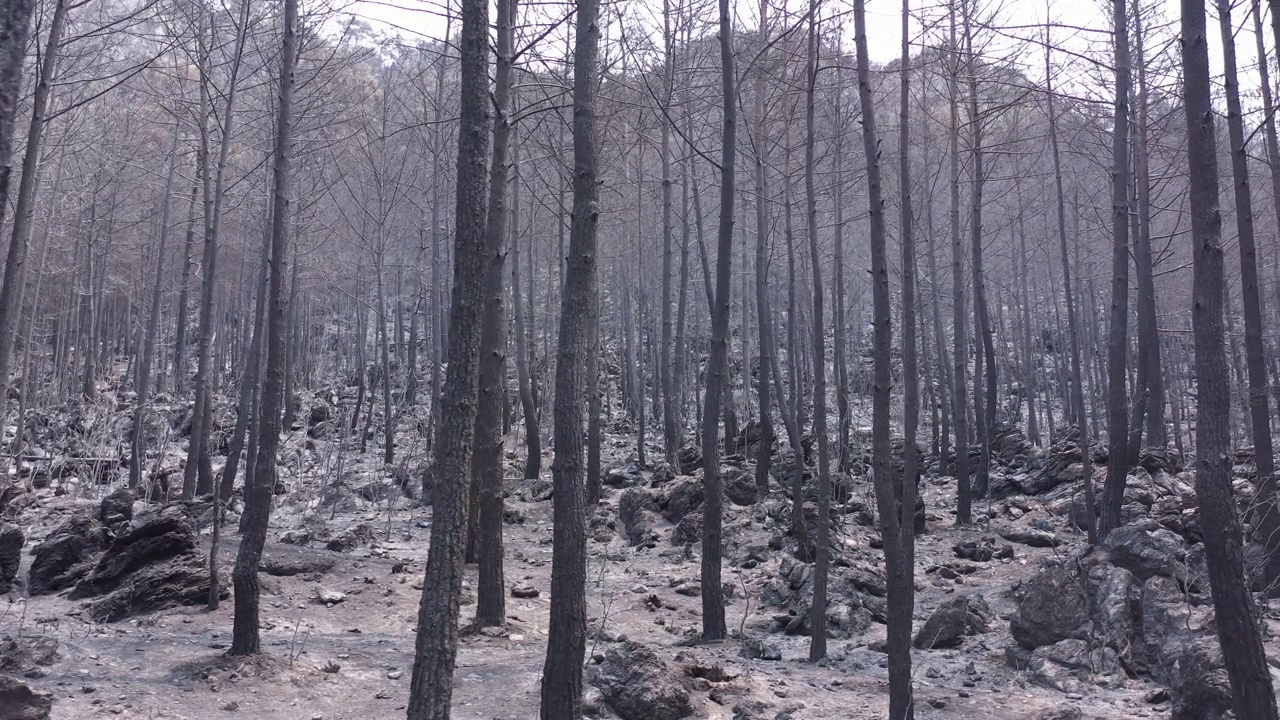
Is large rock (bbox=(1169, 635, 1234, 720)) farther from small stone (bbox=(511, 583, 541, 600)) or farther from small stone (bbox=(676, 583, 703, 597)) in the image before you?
small stone (bbox=(511, 583, 541, 600))

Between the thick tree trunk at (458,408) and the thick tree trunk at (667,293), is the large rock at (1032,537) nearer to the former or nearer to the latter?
the thick tree trunk at (667,293)

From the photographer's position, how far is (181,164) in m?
19.7

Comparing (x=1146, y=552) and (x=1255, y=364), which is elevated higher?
(x=1255, y=364)

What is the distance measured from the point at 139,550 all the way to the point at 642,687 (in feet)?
18.4

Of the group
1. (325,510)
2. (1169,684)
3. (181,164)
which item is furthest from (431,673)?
(181,164)

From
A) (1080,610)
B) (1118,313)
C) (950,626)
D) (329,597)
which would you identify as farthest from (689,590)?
(1118,313)

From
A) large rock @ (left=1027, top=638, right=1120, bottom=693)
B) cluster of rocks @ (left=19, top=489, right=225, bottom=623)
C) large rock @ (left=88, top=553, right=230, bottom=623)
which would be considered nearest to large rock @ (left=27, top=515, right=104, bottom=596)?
cluster of rocks @ (left=19, top=489, right=225, bottom=623)

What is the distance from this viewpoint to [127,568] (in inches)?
354

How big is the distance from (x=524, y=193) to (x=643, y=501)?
10.7 metres

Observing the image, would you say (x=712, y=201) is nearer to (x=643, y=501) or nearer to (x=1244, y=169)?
(x=643, y=501)

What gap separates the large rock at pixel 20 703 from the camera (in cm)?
526

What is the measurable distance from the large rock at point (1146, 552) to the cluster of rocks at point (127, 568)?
28.7 ft

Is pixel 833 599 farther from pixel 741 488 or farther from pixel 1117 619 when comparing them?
pixel 741 488

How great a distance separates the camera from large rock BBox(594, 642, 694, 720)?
6367 millimetres
